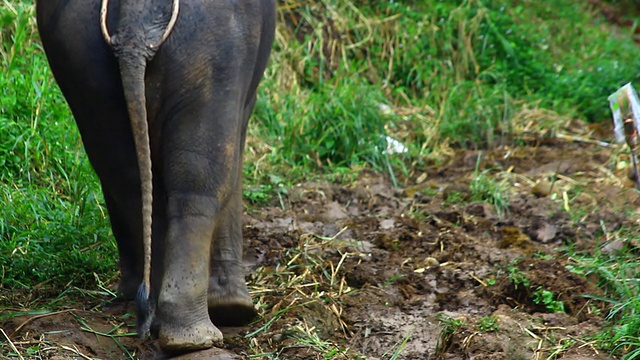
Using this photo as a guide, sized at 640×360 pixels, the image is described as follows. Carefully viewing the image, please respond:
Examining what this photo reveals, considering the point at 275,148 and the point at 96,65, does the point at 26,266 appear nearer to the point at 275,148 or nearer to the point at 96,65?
the point at 96,65

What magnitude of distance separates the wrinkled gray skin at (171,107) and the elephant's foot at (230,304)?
0.95 feet

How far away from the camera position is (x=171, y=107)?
3.62 m

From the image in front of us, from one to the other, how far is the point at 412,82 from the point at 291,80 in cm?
100

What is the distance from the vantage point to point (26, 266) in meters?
4.67

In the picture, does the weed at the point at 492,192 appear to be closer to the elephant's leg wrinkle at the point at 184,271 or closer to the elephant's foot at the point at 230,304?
the elephant's foot at the point at 230,304

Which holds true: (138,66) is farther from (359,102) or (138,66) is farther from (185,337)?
(359,102)

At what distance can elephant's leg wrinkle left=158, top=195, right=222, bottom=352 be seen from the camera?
12.0 ft

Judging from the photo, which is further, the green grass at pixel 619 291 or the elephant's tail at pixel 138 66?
the green grass at pixel 619 291

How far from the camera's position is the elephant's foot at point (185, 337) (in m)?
3.67

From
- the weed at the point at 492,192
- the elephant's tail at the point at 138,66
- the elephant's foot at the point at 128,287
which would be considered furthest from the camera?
the weed at the point at 492,192

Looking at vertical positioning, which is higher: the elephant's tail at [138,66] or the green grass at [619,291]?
the elephant's tail at [138,66]

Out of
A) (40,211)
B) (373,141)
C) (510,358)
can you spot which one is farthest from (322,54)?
(510,358)

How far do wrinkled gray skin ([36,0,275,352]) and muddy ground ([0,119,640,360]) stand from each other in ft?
1.03

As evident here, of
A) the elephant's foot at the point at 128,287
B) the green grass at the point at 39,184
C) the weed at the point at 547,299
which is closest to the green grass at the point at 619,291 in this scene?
the weed at the point at 547,299
